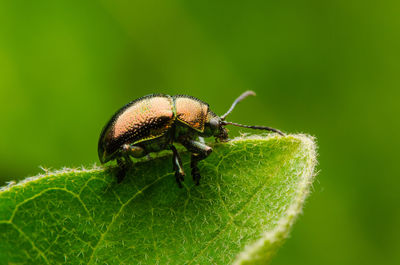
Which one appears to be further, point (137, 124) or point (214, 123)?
point (214, 123)

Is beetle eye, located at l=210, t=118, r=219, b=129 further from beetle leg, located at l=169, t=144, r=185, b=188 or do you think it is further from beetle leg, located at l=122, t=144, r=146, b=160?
beetle leg, located at l=169, t=144, r=185, b=188

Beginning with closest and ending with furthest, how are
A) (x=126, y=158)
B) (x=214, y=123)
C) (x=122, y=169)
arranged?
(x=122, y=169), (x=126, y=158), (x=214, y=123)

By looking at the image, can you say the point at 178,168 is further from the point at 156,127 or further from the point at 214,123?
the point at 214,123

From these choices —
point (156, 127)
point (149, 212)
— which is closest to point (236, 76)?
point (156, 127)

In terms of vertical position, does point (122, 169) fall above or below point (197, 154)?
above

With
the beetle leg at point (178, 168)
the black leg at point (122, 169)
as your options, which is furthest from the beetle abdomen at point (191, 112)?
the black leg at point (122, 169)

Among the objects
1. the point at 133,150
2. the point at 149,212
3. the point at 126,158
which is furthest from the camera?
the point at 133,150

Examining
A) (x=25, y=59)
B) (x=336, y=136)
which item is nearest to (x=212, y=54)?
(x=336, y=136)

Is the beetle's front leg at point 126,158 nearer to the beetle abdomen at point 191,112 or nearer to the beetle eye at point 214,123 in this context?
the beetle abdomen at point 191,112

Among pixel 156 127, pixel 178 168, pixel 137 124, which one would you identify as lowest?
pixel 178 168
